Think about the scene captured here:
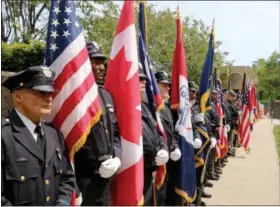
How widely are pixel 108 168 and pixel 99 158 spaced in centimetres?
10

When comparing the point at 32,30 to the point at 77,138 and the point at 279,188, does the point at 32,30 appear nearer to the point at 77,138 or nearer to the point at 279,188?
the point at 279,188

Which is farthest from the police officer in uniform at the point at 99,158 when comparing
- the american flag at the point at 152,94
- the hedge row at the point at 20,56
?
the hedge row at the point at 20,56

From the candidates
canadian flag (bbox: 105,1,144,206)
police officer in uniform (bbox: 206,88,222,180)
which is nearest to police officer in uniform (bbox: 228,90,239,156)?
police officer in uniform (bbox: 206,88,222,180)

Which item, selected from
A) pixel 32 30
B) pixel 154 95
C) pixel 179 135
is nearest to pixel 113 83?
pixel 154 95

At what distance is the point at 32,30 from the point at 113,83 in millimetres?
17673

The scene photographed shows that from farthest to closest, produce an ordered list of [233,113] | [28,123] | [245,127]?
[245,127], [233,113], [28,123]

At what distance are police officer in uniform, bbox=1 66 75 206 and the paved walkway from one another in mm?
4607

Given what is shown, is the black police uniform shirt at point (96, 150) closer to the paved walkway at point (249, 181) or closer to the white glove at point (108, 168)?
the white glove at point (108, 168)

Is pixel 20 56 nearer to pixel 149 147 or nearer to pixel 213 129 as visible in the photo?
pixel 213 129

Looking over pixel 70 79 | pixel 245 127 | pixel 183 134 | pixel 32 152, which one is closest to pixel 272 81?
pixel 245 127

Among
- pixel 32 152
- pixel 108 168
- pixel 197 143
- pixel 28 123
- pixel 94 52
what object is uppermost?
pixel 94 52

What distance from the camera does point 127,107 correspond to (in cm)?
339

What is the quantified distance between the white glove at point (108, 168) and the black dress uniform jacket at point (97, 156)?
4 centimetres

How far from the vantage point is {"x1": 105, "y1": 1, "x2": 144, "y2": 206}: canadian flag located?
336 centimetres
